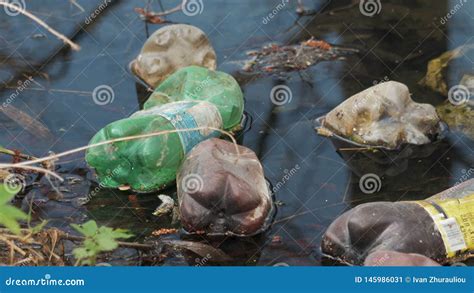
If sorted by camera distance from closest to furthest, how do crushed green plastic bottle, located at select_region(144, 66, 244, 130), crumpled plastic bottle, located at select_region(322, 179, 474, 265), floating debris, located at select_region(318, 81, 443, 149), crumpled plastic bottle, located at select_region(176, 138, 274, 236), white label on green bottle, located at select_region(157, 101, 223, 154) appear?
crumpled plastic bottle, located at select_region(322, 179, 474, 265) < crumpled plastic bottle, located at select_region(176, 138, 274, 236) < white label on green bottle, located at select_region(157, 101, 223, 154) < floating debris, located at select_region(318, 81, 443, 149) < crushed green plastic bottle, located at select_region(144, 66, 244, 130)

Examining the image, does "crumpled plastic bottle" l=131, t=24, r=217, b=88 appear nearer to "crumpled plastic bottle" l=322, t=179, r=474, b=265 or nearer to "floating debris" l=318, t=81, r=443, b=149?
"floating debris" l=318, t=81, r=443, b=149

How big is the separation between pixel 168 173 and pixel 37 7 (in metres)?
3.43

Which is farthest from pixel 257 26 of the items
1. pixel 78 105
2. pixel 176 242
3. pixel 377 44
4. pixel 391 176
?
pixel 176 242

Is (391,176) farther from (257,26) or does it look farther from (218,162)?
(257,26)

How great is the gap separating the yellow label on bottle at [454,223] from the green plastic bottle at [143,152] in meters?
1.77

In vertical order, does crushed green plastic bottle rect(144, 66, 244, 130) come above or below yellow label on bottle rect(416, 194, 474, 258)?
below

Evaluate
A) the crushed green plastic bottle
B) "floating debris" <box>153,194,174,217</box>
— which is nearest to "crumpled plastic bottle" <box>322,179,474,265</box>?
"floating debris" <box>153,194,174,217</box>

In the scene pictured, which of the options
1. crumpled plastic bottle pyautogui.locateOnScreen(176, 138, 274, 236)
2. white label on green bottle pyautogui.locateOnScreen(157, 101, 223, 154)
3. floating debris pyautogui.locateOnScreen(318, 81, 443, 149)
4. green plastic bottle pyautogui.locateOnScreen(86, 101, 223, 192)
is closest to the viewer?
crumpled plastic bottle pyautogui.locateOnScreen(176, 138, 274, 236)

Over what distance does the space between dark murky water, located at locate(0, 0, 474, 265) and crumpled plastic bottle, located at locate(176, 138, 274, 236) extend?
0.53ft

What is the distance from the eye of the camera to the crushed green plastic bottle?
7.38 metres

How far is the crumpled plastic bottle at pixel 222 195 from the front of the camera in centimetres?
605

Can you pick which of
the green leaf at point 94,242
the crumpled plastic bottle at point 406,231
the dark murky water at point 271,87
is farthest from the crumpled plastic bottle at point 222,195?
the green leaf at point 94,242

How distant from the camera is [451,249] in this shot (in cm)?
575

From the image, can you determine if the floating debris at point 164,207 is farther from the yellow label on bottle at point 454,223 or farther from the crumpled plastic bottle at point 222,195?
the yellow label on bottle at point 454,223
